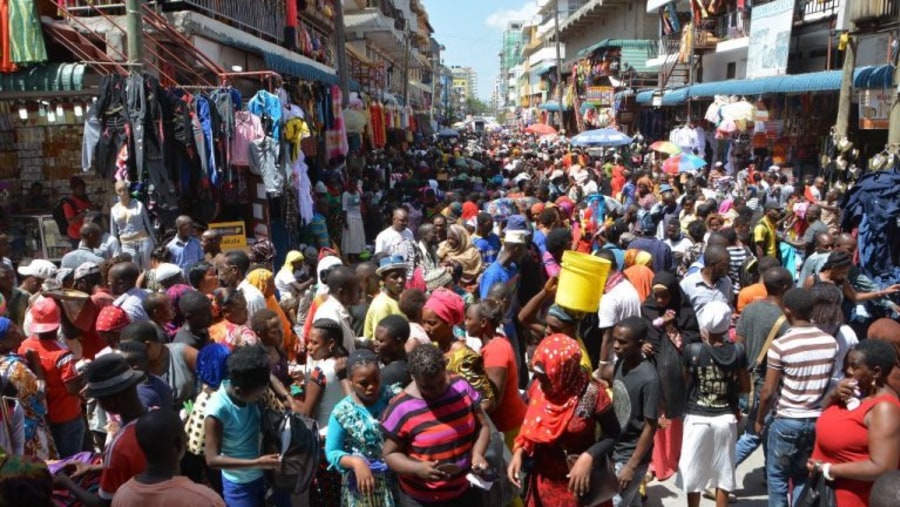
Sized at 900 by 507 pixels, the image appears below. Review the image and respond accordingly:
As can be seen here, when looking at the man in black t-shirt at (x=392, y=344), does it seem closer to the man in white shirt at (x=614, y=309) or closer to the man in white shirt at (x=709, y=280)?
the man in white shirt at (x=614, y=309)

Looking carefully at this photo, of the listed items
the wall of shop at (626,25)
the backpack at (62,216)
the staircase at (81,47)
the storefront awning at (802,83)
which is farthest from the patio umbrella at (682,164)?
the wall of shop at (626,25)

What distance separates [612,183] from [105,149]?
36.0 feet

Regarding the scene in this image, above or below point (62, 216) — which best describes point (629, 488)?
below

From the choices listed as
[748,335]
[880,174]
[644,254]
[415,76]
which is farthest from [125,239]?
[415,76]

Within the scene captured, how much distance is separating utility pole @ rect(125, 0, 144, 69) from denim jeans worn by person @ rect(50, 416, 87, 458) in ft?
14.7

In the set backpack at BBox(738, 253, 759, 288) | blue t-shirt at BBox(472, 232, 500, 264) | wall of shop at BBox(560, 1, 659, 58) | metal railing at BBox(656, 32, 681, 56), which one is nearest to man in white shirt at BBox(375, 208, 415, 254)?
blue t-shirt at BBox(472, 232, 500, 264)

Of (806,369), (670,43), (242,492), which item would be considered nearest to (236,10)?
(242,492)

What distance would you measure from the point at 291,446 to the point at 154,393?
0.84 m

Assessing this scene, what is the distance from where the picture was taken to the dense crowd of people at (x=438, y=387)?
3332mm

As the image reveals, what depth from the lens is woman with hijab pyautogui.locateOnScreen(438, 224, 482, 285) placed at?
279 inches

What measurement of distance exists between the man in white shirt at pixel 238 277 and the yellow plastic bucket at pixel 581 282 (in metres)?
2.24

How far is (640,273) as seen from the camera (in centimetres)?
620

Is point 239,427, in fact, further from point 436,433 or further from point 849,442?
point 849,442

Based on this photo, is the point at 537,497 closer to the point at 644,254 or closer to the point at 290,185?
the point at 644,254
